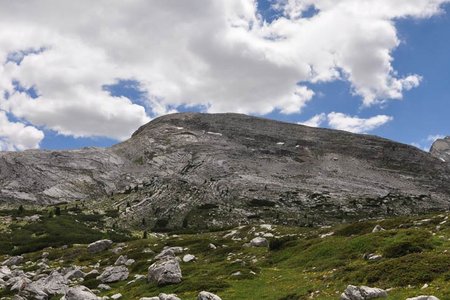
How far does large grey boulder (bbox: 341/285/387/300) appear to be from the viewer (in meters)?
19.5

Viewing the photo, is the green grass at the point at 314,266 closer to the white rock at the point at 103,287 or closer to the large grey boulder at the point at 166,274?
the white rock at the point at 103,287

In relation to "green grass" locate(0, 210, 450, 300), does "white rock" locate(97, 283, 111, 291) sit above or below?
below

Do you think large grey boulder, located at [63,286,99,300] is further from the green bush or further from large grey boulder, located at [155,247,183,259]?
large grey boulder, located at [155,247,183,259]

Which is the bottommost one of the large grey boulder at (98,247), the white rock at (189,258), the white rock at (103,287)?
the white rock at (103,287)

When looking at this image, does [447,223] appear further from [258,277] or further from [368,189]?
[368,189]

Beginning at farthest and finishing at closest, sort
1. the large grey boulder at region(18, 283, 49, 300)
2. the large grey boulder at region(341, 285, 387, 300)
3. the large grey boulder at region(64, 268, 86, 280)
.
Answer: the large grey boulder at region(64, 268, 86, 280), the large grey boulder at region(18, 283, 49, 300), the large grey boulder at region(341, 285, 387, 300)

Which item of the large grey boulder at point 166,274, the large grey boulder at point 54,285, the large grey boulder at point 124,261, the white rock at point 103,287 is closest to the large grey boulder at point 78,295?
the large grey boulder at point 166,274

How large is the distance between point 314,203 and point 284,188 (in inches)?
812

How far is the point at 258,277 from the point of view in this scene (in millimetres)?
32406

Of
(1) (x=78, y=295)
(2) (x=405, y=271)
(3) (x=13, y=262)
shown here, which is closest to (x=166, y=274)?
(1) (x=78, y=295)

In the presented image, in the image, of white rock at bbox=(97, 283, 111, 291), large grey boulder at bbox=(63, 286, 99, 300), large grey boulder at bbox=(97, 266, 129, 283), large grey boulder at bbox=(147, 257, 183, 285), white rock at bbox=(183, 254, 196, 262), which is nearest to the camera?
large grey boulder at bbox=(63, 286, 99, 300)

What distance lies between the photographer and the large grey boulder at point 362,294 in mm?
19469

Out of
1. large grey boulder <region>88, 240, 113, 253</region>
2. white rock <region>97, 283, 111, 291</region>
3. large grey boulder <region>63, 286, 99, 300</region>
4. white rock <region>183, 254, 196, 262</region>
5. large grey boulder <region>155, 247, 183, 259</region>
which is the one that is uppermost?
large grey boulder <region>88, 240, 113, 253</region>

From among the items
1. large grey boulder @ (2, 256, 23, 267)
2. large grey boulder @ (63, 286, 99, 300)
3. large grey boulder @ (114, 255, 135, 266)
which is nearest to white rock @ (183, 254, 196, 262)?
large grey boulder @ (114, 255, 135, 266)
